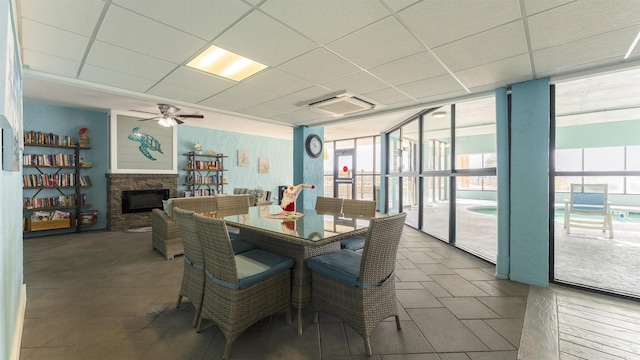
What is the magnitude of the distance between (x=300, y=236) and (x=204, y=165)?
6085 millimetres

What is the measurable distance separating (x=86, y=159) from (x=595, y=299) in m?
8.48

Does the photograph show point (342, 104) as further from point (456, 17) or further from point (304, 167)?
point (304, 167)

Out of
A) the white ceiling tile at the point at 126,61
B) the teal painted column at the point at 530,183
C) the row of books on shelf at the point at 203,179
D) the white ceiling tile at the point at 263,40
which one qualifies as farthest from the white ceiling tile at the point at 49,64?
the teal painted column at the point at 530,183

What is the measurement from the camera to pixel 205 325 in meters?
1.96

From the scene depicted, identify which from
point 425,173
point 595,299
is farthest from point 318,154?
point 595,299

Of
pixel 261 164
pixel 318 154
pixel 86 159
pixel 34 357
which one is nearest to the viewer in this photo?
pixel 34 357

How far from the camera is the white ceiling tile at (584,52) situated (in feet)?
6.44

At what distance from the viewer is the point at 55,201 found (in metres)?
4.91

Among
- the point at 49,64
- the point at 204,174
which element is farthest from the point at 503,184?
the point at 204,174

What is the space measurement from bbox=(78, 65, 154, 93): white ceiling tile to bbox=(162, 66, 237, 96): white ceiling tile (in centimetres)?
33

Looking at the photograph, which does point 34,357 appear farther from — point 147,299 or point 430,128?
point 430,128

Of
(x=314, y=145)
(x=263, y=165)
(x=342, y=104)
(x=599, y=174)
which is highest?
(x=342, y=104)

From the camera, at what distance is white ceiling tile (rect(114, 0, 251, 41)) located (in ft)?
5.42

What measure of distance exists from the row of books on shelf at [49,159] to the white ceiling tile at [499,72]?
7049mm
